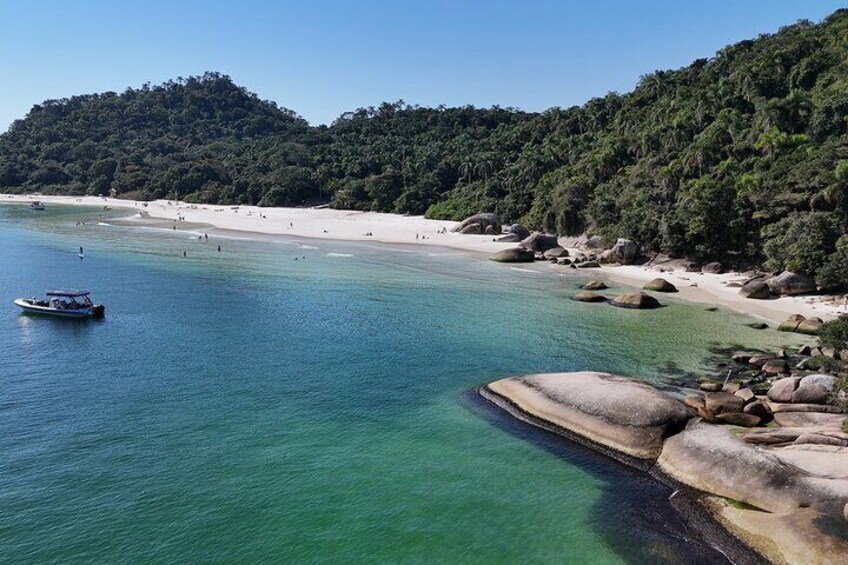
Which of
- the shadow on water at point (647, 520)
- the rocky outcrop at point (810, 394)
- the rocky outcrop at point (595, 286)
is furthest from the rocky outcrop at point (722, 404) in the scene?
the rocky outcrop at point (595, 286)

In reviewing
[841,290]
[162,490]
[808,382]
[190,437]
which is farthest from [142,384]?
[841,290]

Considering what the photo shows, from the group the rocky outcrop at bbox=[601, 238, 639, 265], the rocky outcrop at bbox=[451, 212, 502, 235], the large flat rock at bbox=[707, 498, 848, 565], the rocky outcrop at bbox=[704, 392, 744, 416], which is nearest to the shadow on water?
the large flat rock at bbox=[707, 498, 848, 565]

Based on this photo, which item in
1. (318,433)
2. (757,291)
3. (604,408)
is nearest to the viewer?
(604,408)

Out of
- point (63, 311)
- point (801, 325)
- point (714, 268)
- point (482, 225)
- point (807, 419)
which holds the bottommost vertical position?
point (63, 311)

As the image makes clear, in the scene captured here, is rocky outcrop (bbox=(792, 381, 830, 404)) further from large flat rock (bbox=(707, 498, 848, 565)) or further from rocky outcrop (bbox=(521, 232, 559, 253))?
rocky outcrop (bbox=(521, 232, 559, 253))

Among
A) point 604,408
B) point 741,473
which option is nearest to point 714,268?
point 604,408

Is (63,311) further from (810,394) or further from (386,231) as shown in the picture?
(386,231)

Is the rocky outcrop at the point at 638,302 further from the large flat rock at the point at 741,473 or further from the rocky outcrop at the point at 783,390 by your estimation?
the large flat rock at the point at 741,473
